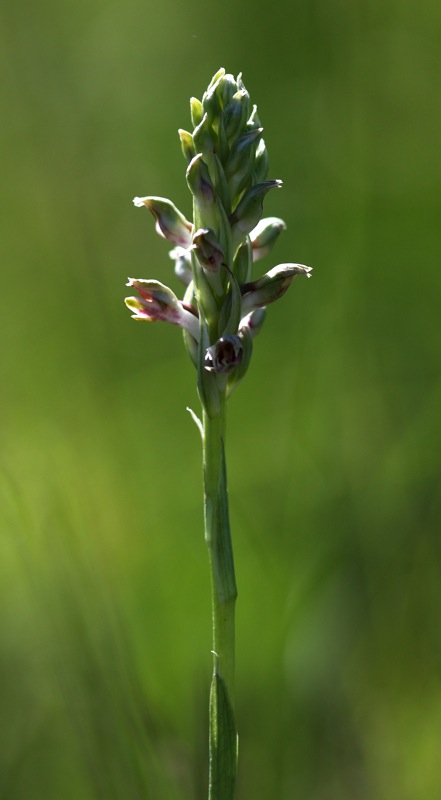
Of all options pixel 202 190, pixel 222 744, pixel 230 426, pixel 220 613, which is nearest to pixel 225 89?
pixel 202 190

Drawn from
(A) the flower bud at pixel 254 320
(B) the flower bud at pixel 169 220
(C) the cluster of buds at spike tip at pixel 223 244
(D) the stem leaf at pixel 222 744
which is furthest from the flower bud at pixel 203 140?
(D) the stem leaf at pixel 222 744

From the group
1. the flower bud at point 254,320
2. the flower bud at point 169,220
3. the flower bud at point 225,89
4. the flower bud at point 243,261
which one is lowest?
the flower bud at point 254,320

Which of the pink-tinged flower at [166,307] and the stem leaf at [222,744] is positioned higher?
the pink-tinged flower at [166,307]

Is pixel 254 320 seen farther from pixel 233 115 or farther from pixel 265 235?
pixel 233 115

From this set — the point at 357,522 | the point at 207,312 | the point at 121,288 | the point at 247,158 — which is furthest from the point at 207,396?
the point at 121,288

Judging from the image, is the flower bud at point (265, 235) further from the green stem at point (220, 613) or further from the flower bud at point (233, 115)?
the green stem at point (220, 613)

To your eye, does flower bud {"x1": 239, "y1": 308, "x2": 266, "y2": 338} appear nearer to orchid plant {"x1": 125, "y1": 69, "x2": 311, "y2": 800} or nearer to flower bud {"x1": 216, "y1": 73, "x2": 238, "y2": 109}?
orchid plant {"x1": 125, "y1": 69, "x2": 311, "y2": 800}

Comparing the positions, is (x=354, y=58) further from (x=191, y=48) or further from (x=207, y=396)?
(x=207, y=396)

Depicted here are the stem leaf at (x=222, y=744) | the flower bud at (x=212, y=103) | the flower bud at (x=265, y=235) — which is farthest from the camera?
the flower bud at (x=265, y=235)
